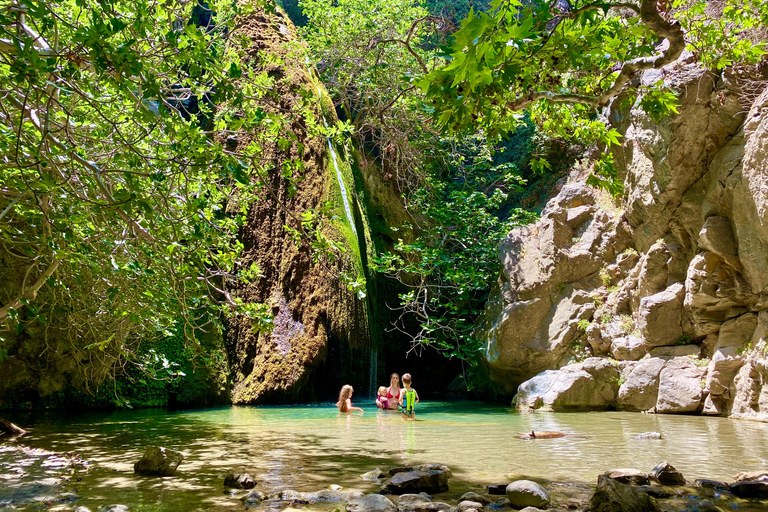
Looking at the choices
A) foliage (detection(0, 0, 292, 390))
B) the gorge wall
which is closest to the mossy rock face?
the gorge wall

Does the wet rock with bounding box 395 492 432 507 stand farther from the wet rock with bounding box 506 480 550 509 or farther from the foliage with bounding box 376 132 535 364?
the foliage with bounding box 376 132 535 364

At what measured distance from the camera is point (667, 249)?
1184 centimetres

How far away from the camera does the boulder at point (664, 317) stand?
446 inches

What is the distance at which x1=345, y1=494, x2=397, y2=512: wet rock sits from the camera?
388 centimetres

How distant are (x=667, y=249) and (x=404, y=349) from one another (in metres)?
8.71

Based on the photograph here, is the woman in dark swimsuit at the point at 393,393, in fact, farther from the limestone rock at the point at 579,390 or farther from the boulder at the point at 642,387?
the boulder at the point at 642,387

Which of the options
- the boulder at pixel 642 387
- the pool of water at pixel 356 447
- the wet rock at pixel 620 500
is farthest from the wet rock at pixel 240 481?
the boulder at pixel 642 387

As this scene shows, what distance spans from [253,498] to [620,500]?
2594 millimetres

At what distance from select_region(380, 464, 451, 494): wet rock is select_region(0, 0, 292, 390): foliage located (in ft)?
8.56

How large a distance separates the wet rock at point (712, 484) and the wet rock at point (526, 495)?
1457 mm

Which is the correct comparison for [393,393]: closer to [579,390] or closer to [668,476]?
[579,390]

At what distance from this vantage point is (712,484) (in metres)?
4.60

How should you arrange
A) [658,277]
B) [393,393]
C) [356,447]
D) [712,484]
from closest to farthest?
1. [712,484]
2. [356,447]
3. [658,277]
4. [393,393]

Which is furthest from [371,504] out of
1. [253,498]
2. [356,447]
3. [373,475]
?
[356,447]
